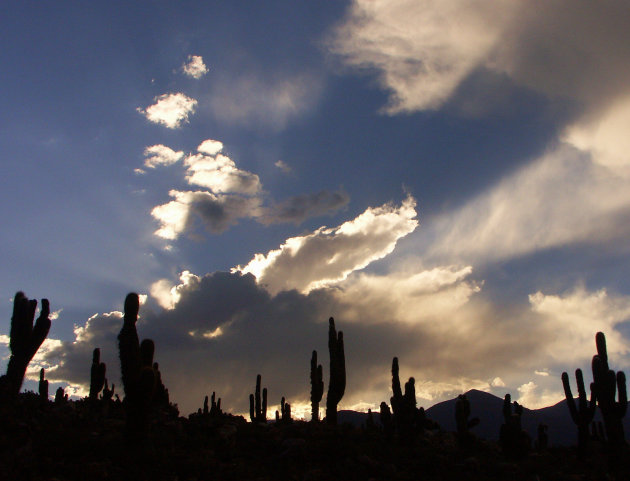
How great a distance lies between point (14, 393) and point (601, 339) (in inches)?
1088

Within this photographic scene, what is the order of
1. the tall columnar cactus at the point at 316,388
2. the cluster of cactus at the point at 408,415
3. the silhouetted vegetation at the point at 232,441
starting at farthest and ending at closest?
the tall columnar cactus at the point at 316,388 < the cluster of cactus at the point at 408,415 < the silhouetted vegetation at the point at 232,441

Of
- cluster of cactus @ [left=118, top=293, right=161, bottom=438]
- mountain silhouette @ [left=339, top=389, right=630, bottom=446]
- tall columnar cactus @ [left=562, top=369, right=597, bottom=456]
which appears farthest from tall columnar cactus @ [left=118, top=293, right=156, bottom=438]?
mountain silhouette @ [left=339, top=389, right=630, bottom=446]

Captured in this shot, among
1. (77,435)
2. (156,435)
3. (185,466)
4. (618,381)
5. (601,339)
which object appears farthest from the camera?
(618,381)

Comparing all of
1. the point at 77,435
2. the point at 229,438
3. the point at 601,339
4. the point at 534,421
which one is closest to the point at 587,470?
the point at 601,339

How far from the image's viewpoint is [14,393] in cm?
2534

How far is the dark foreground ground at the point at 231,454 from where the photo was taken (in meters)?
18.0

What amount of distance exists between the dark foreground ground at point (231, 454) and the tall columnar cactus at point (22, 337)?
4.95 ft

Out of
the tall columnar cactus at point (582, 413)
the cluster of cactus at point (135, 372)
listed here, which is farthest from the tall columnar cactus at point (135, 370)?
the tall columnar cactus at point (582, 413)

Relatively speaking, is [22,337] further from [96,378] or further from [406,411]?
[406,411]

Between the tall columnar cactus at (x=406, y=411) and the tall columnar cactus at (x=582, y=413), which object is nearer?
the tall columnar cactus at (x=406, y=411)

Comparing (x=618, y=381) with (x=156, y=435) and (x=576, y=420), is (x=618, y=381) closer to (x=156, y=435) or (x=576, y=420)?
(x=576, y=420)

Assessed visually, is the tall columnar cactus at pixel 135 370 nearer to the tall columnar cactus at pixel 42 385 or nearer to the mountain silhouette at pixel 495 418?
the tall columnar cactus at pixel 42 385

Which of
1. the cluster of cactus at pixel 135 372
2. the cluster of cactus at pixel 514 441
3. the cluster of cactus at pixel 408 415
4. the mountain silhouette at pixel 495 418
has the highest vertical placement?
the cluster of cactus at pixel 135 372

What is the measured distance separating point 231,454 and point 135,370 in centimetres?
516
